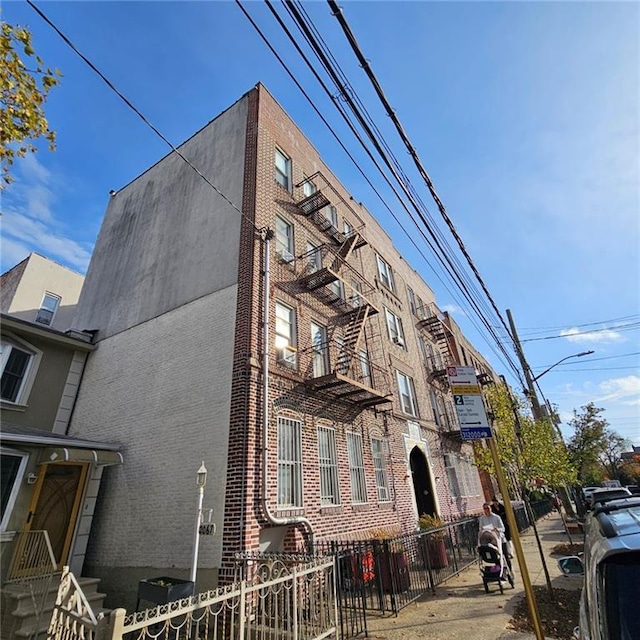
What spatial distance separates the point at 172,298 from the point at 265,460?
6.49 metres

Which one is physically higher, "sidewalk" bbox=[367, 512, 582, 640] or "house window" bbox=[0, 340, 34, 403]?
"house window" bbox=[0, 340, 34, 403]

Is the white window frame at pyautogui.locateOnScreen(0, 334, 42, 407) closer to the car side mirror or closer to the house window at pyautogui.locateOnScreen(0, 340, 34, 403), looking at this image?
the house window at pyautogui.locateOnScreen(0, 340, 34, 403)

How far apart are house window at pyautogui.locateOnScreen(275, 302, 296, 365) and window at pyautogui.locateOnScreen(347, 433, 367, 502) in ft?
10.9

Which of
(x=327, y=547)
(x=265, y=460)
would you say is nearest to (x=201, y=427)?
(x=265, y=460)

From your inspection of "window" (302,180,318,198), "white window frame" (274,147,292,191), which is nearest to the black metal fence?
"white window frame" (274,147,292,191)

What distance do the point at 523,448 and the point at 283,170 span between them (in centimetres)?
1348

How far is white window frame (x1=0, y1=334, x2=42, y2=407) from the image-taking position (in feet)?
36.2

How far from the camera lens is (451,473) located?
1933 cm

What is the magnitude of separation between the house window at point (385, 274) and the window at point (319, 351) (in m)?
8.06

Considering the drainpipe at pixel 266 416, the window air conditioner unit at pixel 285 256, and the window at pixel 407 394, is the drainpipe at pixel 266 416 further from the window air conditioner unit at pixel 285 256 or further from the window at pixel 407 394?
the window at pixel 407 394

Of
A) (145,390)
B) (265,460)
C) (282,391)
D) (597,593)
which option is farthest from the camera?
(145,390)

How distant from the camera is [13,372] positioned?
11.3 meters

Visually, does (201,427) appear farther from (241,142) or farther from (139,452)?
(241,142)

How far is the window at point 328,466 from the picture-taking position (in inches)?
393
